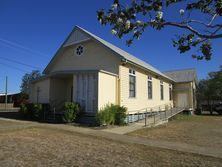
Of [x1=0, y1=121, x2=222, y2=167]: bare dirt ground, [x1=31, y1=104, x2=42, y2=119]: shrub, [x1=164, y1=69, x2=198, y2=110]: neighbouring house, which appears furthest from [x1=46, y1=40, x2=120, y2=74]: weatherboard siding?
[x1=164, y1=69, x2=198, y2=110]: neighbouring house

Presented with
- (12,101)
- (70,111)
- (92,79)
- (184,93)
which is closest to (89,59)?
(92,79)

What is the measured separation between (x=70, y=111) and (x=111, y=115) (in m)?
2.56

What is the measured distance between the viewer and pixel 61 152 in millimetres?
7875

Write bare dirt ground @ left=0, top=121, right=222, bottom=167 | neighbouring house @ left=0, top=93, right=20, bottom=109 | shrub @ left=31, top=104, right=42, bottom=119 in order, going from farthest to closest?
neighbouring house @ left=0, top=93, right=20, bottom=109, shrub @ left=31, top=104, right=42, bottom=119, bare dirt ground @ left=0, top=121, right=222, bottom=167

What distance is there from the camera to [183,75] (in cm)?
3778

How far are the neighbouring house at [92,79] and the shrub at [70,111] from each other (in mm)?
998

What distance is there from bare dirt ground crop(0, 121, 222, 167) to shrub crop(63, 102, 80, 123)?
17.1 ft

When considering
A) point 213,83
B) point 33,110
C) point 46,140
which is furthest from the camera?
point 213,83

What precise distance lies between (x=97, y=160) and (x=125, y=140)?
366 centimetres

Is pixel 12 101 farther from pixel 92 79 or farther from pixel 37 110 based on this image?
pixel 92 79

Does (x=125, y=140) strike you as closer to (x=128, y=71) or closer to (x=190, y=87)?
(x=128, y=71)

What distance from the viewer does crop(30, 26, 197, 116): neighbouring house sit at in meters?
16.2

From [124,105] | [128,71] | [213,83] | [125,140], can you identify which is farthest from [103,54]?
[213,83]

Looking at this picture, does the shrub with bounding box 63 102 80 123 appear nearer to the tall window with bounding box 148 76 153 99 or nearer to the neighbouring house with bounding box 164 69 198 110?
the tall window with bounding box 148 76 153 99
